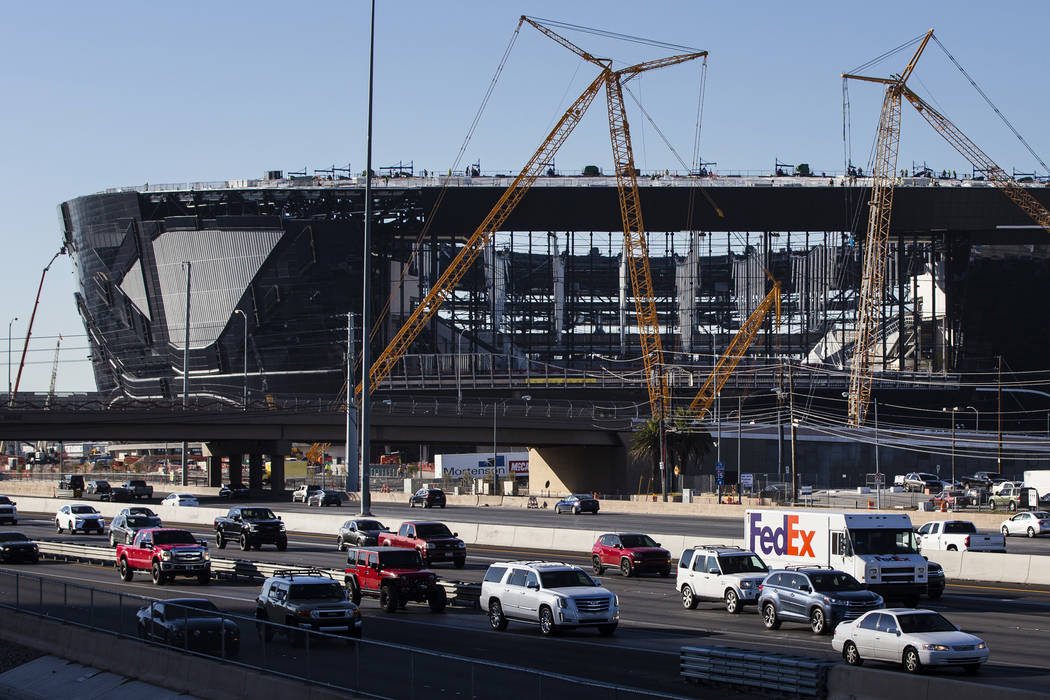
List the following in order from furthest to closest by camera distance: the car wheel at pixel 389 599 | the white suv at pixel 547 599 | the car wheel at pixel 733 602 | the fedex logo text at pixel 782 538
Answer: the fedex logo text at pixel 782 538
the car wheel at pixel 389 599
the car wheel at pixel 733 602
the white suv at pixel 547 599

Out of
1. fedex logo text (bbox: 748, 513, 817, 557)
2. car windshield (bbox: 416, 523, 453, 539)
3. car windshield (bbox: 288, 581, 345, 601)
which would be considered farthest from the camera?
car windshield (bbox: 416, 523, 453, 539)

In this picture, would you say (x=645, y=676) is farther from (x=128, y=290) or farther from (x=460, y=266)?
(x=128, y=290)

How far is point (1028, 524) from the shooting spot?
2436 inches

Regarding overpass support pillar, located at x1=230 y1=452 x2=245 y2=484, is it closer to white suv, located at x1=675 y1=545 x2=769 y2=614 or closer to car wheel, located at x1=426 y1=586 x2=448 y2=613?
car wheel, located at x1=426 y1=586 x2=448 y2=613

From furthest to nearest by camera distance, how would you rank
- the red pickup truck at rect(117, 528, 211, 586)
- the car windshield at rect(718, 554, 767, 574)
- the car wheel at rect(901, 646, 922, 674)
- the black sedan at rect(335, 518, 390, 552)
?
the black sedan at rect(335, 518, 390, 552), the red pickup truck at rect(117, 528, 211, 586), the car windshield at rect(718, 554, 767, 574), the car wheel at rect(901, 646, 922, 674)

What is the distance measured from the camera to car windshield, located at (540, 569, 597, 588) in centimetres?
2875

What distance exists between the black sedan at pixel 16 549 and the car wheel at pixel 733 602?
92.6 ft

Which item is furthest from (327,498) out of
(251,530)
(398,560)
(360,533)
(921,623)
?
(921,623)

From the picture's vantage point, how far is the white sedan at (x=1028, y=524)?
61.6m

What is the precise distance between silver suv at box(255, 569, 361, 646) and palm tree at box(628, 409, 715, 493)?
266 feet

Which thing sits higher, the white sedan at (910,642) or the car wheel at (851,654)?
the white sedan at (910,642)

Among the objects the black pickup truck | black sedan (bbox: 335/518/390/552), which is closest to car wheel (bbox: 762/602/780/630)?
black sedan (bbox: 335/518/390/552)

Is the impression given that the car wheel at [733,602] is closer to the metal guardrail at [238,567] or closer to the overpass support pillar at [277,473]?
the metal guardrail at [238,567]

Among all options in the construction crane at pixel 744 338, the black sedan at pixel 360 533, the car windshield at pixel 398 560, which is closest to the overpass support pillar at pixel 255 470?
the construction crane at pixel 744 338
